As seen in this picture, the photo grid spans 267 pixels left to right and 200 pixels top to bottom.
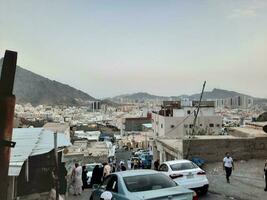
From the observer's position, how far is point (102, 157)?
150 feet

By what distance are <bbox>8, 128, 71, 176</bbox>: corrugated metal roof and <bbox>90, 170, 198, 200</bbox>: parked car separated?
1.97 m

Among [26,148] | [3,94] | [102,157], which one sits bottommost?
[102,157]

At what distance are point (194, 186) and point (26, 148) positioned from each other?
668 cm

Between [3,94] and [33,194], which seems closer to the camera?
[3,94]

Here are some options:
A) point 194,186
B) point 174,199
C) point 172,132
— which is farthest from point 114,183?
point 172,132

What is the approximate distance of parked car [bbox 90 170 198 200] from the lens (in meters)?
8.70

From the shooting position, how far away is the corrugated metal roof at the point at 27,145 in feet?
30.3

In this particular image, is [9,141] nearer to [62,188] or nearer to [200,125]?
[62,188]

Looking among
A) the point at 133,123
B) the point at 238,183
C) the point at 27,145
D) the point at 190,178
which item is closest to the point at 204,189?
the point at 190,178

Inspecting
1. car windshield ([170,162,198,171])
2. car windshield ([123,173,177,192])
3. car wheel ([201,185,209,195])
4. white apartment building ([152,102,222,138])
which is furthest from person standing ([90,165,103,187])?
white apartment building ([152,102,222,138])

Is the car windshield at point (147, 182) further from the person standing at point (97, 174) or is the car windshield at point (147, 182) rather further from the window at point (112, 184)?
the person standing at point (97, 174)

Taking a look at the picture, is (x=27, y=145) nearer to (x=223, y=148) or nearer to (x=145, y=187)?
(x=145, y=187)

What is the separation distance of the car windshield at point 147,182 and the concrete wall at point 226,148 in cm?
1334

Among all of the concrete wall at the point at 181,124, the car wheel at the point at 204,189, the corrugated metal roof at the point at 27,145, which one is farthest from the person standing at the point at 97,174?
the concrete wall at the point at 181,124
